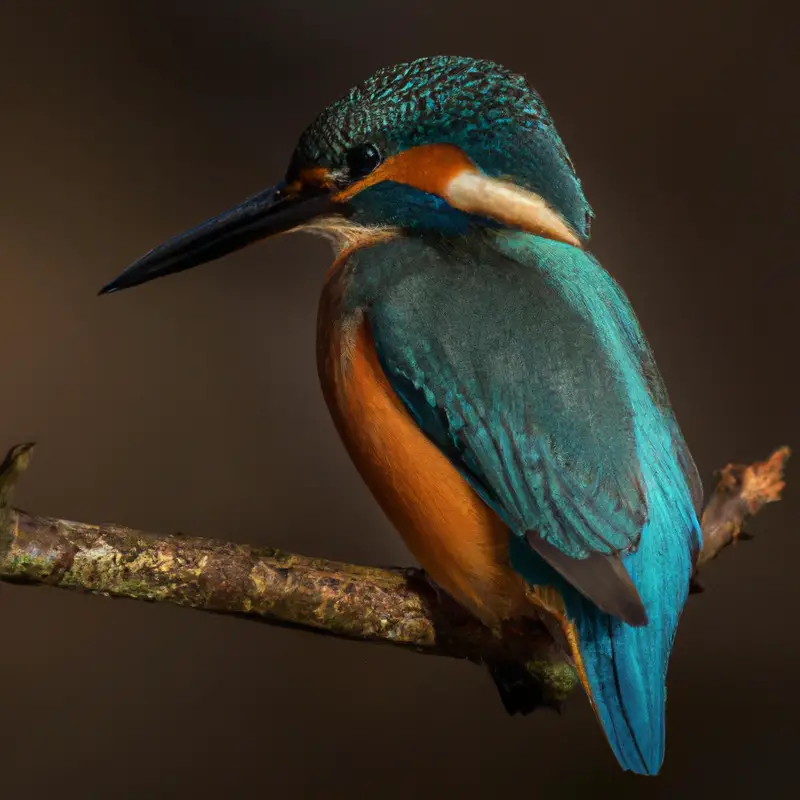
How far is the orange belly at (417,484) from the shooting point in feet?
2.59

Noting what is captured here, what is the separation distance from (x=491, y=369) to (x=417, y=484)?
0.11m

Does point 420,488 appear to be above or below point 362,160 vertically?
below

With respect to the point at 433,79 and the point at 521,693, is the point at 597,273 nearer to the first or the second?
the point at 433,79

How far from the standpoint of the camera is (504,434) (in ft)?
2.49

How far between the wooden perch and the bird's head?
0.75ft

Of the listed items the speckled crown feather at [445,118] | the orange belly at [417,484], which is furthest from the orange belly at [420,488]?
the speckled crown feather at [445,118]

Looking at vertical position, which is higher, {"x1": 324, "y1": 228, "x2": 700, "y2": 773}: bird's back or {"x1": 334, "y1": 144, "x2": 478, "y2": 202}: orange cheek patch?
{"x1": 334, "y1": 144, "x2": 478, "y2": 202}: orange cheek patch

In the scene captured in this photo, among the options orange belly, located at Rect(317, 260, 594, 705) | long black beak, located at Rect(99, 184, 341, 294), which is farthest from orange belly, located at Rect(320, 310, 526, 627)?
long black beak, located at Rect(99, 184, 341, 294)

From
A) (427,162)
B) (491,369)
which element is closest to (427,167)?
Result: (427,162)

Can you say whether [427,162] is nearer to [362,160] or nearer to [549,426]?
[362,160]

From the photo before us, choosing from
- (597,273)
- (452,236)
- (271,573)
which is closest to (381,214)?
(452,236)

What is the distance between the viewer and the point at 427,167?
809 mm

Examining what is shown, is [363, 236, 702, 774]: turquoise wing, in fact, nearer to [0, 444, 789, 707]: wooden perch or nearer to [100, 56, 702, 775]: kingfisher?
[100, 56, 702, 775]: kingfisher

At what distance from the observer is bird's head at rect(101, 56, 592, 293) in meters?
0.80
